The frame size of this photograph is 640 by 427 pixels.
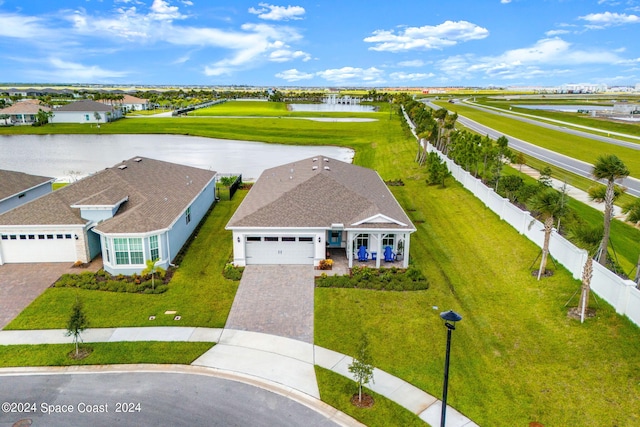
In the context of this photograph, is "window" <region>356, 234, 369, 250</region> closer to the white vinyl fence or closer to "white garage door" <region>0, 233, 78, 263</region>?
the white vinyl fence

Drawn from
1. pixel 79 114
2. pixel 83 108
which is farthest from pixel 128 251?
pixel 83 108

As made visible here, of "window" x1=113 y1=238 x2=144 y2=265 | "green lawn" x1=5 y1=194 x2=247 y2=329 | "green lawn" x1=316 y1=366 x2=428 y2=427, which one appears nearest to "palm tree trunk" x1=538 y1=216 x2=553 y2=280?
"green lawn" x1=316 y1=366 x2=428 y2=427

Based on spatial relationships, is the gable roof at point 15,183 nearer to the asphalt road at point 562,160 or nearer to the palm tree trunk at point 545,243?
the palm tree trunk at point 545,243

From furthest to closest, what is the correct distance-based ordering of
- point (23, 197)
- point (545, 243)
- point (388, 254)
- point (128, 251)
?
point (23, 197) < point (388, 254) < point (128, 251) < point (545, 243)

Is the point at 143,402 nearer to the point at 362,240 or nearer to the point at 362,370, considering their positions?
the point at 362,370

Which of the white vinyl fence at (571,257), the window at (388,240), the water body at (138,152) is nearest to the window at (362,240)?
the window at (388,240)

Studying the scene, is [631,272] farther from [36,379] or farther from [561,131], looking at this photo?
[561,131]

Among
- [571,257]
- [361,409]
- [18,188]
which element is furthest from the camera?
[18,188]
